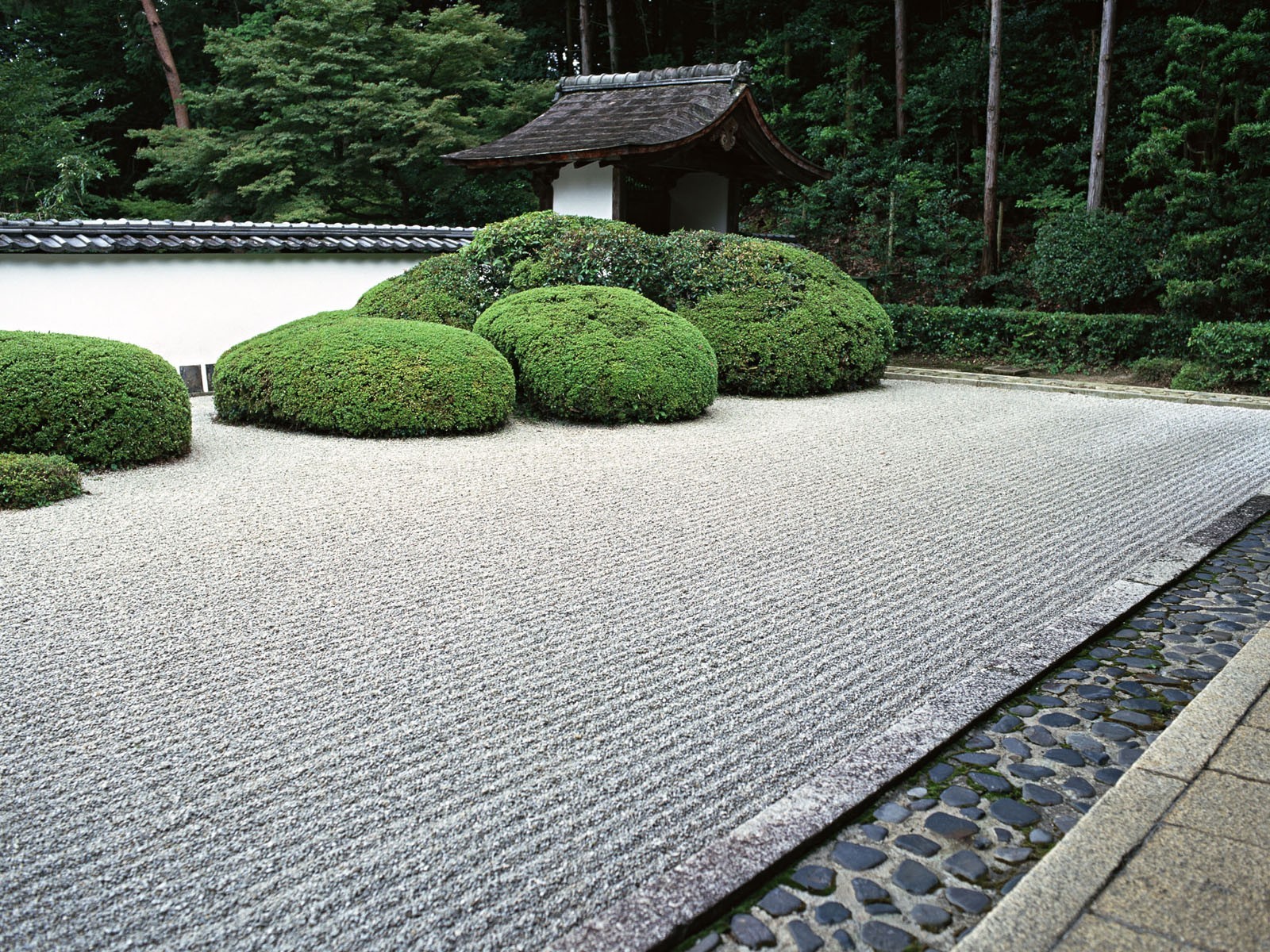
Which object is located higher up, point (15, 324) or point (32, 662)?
point (15, 324)

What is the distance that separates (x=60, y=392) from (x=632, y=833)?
524 cm

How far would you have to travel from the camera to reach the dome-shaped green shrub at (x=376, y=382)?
7145 millimetres

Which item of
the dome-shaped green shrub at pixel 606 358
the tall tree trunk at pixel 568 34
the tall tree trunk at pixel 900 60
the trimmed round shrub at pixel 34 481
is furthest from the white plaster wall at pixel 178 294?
the tall tree trunk at pixel 568 34

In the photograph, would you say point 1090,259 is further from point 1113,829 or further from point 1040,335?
point 1113,829

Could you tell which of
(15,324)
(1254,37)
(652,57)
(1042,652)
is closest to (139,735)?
(1042,652)

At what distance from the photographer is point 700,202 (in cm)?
1525

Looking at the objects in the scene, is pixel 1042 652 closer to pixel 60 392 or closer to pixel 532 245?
pixel 60 392

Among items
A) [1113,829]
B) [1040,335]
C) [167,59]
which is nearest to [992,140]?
[1040,335]

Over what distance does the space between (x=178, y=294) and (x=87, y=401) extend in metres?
5.25

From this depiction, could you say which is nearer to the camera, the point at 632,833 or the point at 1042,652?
the point at 632,833

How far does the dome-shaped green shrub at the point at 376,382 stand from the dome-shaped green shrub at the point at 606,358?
19.3 inches

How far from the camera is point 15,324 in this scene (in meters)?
9.35

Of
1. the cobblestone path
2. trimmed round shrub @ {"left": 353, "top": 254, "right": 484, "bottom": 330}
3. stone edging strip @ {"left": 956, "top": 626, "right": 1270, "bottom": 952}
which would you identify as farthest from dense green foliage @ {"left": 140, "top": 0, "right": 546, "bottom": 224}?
stone edging strip @ {"left": 956, "top": 626, "right": 1270, "bottom": 952}

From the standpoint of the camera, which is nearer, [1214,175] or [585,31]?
[1214,175]
